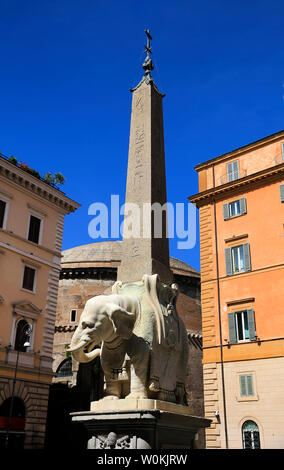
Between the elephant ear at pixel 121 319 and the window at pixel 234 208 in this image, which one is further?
the window at pixel 234 208

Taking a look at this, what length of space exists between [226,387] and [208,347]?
1681 millimetres

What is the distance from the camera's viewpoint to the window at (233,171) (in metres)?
20.5

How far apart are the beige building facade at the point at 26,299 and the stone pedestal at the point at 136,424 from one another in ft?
43.6

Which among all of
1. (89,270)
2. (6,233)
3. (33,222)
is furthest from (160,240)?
(89,270)

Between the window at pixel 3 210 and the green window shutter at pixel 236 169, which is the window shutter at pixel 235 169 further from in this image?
the window at pixel 3 210

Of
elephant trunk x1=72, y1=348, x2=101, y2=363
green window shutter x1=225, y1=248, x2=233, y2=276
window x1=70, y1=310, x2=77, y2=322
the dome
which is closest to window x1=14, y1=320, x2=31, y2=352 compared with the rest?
green window shutter x1=225, y1=248, x2=233, y2=276

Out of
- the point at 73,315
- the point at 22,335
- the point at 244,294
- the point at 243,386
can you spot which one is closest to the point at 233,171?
the point at 244,294

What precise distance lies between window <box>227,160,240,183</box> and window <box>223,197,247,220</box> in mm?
1159

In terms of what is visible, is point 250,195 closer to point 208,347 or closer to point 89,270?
point 208,347

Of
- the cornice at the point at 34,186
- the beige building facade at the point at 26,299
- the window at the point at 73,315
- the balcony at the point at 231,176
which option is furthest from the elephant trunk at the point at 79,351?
the window at the point at 73,315

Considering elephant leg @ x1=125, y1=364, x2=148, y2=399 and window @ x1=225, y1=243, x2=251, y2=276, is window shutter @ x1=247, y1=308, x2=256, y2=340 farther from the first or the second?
elephant leg @ x1=125, y1=364, x2=148, y2=399

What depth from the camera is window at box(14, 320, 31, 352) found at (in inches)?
781
